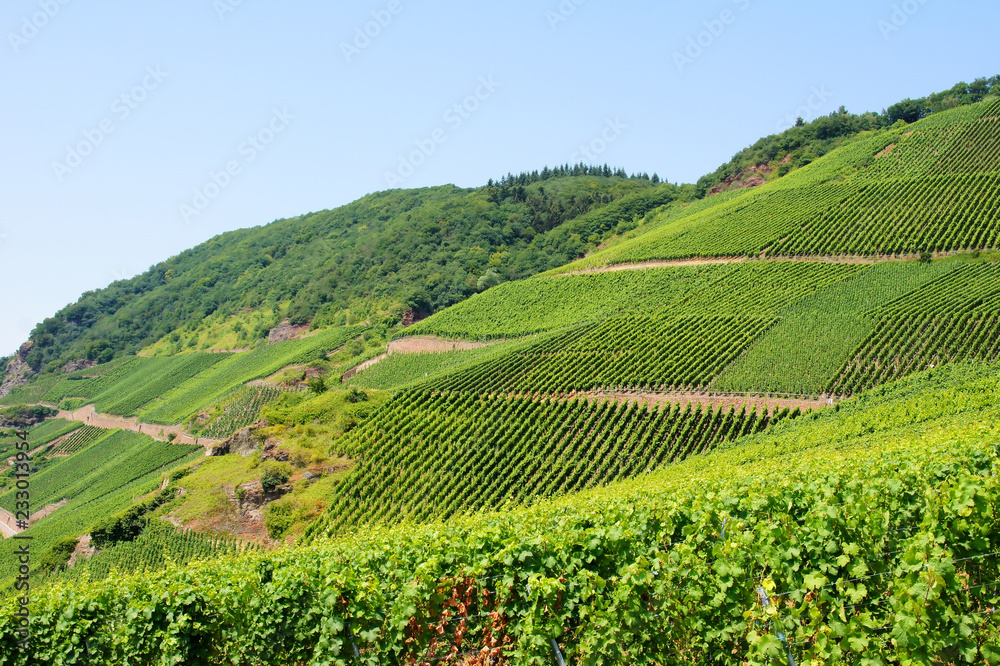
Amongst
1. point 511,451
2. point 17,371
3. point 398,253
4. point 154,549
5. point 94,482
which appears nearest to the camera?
point 511,451

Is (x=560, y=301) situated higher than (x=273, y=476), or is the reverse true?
(x=560, y=301)

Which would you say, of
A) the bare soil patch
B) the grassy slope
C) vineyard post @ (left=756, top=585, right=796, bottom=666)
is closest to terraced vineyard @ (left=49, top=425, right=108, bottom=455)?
the grassy slope

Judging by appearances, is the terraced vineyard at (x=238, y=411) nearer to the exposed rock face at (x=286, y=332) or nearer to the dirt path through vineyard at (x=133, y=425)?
the dirt path through vineyard at (x=133, y=425)

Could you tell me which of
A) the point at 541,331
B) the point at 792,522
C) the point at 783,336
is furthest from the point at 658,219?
the point at 792,522

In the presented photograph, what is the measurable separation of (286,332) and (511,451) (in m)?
91.3

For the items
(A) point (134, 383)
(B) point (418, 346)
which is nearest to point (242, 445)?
(B) point (418, 346)

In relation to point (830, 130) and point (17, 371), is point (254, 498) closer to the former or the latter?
point (830, 130)

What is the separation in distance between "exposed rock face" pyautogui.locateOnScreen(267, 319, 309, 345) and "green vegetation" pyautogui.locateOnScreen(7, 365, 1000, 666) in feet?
361

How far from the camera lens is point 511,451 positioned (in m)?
36.1

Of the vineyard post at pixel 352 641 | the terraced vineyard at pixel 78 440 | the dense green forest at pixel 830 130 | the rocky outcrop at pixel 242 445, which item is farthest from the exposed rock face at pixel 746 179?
the vineyard post at pixel 352 641

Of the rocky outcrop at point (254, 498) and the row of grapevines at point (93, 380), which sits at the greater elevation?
the row of grapevines at point (93, 380)

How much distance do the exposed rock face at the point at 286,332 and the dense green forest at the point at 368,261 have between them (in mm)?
1365

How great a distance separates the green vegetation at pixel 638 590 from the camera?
7.14 metres

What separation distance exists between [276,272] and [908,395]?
13803 cm
